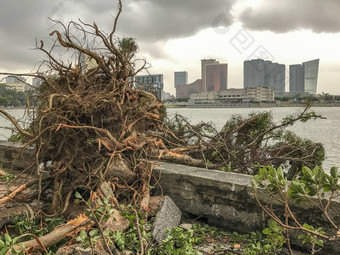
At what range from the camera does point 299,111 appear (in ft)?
18.0

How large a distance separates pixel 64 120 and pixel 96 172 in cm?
73

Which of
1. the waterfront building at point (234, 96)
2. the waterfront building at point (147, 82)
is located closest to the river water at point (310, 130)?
the waterfront building at point (147, 82)

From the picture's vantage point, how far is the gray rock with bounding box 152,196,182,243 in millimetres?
2617

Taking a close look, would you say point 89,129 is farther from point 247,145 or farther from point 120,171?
point 247,145

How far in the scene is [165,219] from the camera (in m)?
2.88

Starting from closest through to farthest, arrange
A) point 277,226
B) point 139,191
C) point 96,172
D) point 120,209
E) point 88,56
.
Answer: point 277,226
point 120,209
point 96,172
point 139,191
point 88,56

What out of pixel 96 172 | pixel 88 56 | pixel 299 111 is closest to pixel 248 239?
pixel 96 172

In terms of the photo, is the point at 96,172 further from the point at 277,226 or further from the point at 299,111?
the point at 299,111

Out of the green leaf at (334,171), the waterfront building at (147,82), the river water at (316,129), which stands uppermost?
the waterfront building at (147,82)

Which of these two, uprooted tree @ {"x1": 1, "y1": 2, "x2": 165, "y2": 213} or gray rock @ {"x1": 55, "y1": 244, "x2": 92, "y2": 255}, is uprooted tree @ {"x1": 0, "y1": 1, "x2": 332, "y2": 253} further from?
gray rock @ {"x1": 55, "y1": 244, "x2": 92, "y2": 255}

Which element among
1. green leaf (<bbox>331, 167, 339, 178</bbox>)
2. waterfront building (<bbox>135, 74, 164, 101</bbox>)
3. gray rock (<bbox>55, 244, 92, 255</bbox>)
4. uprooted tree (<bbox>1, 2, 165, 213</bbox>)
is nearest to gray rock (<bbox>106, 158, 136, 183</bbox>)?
uprooted tree (<bbox>1, 2, 165, 213</bbox>)

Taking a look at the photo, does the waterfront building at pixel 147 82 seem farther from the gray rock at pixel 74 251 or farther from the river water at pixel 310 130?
the gray rock at pixel 74 251

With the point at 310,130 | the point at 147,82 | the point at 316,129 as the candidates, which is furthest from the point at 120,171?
the point at 316,129

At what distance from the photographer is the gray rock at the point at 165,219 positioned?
103 inches
